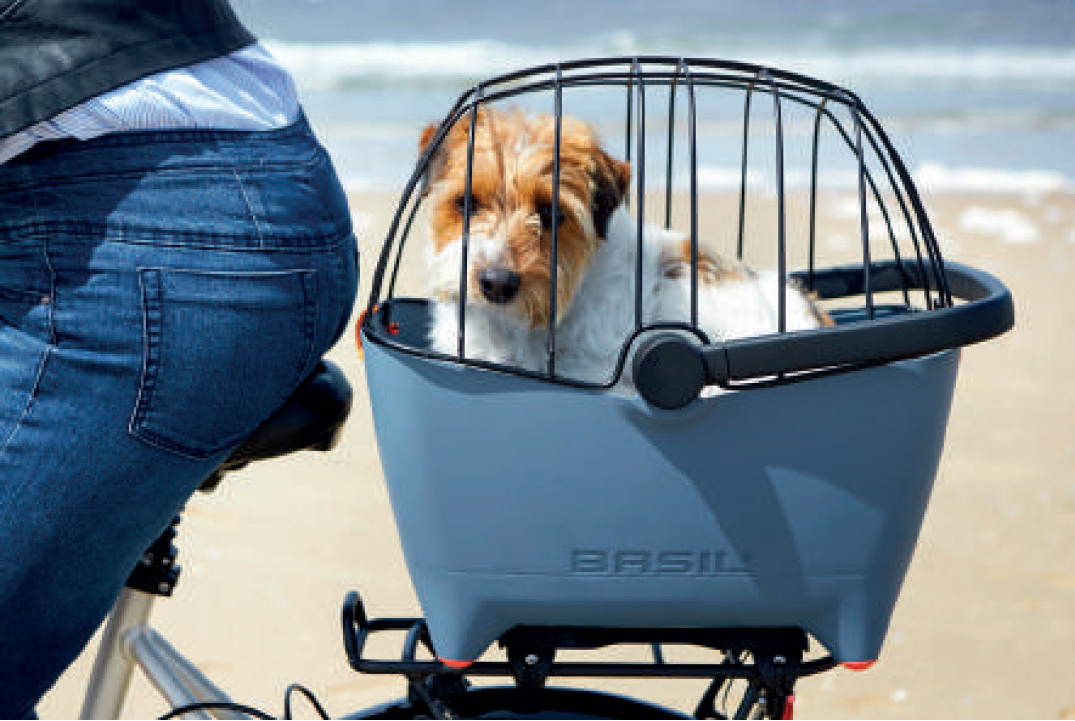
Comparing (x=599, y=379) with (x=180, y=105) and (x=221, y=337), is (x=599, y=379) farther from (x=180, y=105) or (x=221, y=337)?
(x=180, y=105)

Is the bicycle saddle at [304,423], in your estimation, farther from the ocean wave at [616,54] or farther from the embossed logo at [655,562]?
the ocean wave at [616,54]

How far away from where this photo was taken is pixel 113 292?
1.25 m

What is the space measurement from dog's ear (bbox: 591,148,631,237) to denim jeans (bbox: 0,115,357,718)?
24.1 inches

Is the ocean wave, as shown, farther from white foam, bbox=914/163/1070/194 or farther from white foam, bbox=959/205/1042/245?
white foam, bbox=959/205/1042/245

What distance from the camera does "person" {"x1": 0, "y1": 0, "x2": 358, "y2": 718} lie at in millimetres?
1238

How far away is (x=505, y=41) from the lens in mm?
→ 18359

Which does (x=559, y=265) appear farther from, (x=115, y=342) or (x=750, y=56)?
(x=750, y=56)

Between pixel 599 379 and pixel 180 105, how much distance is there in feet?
2.06

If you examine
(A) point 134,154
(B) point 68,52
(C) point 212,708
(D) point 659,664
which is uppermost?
(B) point 68,52

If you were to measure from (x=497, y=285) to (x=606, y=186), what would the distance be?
257mm

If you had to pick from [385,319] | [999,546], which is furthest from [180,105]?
[999,546]

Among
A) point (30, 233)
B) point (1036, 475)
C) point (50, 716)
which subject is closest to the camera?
point (30, 233)

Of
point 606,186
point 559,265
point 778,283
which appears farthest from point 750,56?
point 778,283

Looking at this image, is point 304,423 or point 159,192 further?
point 304,423
